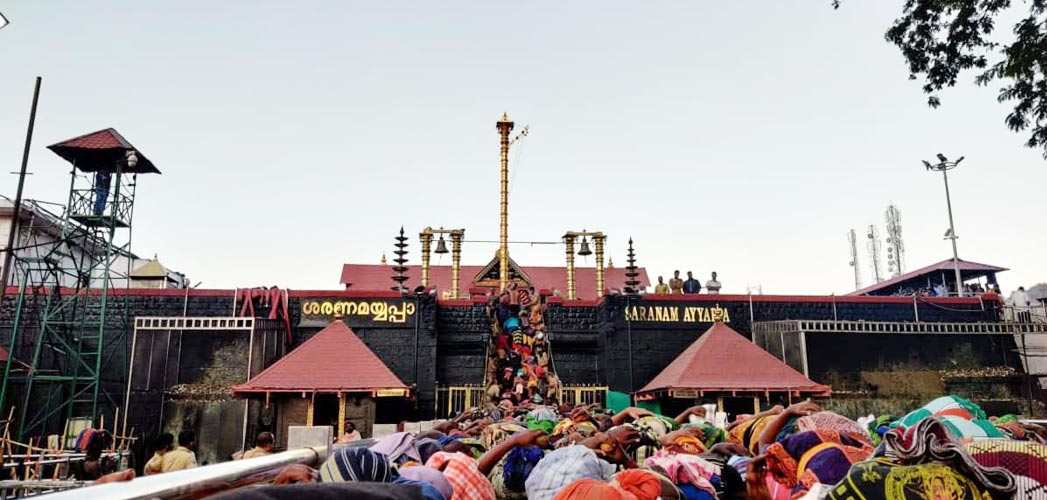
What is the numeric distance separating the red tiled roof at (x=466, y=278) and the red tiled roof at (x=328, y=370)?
9.85m

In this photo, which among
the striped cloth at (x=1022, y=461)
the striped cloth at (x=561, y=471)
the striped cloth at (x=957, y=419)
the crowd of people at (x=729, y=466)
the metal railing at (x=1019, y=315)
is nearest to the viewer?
the crowd of people at (x=729, y=466)

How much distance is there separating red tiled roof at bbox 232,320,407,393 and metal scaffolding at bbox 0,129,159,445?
14.8 ft

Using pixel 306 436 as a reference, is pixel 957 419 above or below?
above

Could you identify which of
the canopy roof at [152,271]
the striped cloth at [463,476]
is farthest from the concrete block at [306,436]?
the canopy roof at [152,271]

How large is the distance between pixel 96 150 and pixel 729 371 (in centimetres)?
1854

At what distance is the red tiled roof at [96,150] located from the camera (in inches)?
703

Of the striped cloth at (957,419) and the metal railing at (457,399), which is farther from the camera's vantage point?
the metal railing at (457,399)

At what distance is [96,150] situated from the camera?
18.0 metres

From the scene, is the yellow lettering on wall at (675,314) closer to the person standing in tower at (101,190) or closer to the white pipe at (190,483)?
the person standing in tower at (101,190)

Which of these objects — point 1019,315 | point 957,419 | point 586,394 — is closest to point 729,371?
point 586,394

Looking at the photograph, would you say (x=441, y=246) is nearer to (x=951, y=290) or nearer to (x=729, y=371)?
(x=729, y=371)

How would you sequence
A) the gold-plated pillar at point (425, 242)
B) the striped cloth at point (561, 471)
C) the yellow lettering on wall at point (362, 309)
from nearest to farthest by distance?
the striped cloth at point (561, 471), the yellow lettering on wall at point (362, 309), the gold-plated pillar at point (425, 242)

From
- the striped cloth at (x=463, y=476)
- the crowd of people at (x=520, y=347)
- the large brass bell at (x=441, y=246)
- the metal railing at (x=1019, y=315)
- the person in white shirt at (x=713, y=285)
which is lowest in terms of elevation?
the striped cloth at (x=463, y=476)

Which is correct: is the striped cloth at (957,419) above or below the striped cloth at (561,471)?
above
